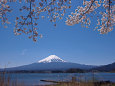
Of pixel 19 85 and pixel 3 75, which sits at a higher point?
pixel 3 75

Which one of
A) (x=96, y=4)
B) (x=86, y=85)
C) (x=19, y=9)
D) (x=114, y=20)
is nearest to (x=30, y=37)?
(x=19, y=9)

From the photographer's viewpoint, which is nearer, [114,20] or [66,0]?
[66,0]

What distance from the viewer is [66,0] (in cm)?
443

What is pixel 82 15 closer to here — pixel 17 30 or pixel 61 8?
pixel 61 8

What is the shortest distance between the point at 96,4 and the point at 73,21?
112 cm

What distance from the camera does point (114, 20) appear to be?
6148 mm

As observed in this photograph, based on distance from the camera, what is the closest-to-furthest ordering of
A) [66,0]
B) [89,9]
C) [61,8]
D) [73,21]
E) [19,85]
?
[19,85], [66,0], [61,8], [89,9], [73,21]

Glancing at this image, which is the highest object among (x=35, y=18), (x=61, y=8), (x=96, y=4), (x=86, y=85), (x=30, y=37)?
(x=96, y=4)

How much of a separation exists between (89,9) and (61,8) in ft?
4.59

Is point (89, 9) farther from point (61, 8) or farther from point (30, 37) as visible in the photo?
point (30, 37)

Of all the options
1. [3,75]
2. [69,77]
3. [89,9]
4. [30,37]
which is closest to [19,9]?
[30,37]

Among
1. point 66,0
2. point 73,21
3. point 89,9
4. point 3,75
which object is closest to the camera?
point 3,75

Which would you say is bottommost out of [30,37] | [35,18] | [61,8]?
[30,37]

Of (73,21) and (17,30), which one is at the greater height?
(73,21)
